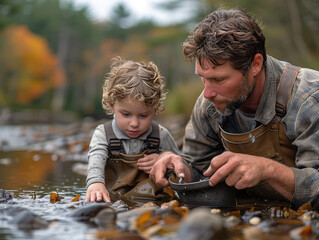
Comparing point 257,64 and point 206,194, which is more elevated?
point 257,64

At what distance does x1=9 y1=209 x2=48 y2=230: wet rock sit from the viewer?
2.67m

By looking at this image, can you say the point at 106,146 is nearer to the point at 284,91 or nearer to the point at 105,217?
the point at 105,217

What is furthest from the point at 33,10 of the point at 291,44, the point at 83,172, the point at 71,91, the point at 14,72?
the point at 83,172

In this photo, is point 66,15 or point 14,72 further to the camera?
point 66,15

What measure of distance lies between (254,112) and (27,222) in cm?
193

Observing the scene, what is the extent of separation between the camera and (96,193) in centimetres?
353

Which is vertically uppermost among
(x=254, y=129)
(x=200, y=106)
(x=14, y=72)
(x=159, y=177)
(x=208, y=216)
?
(x=14, y=72)

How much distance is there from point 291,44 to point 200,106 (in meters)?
15.0

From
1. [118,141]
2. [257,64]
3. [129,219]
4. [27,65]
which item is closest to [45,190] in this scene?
[118,141]

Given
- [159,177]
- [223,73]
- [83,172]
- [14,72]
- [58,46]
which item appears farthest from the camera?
[58,46]

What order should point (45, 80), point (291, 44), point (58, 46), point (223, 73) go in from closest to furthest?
point (223, 73), point (291, 44), point (45, 80), point (58, 46)

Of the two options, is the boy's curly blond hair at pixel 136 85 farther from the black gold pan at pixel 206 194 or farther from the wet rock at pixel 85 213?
the wet rock at pixel 85 213

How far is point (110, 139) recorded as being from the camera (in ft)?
13.3

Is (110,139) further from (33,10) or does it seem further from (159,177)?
(33,10)
